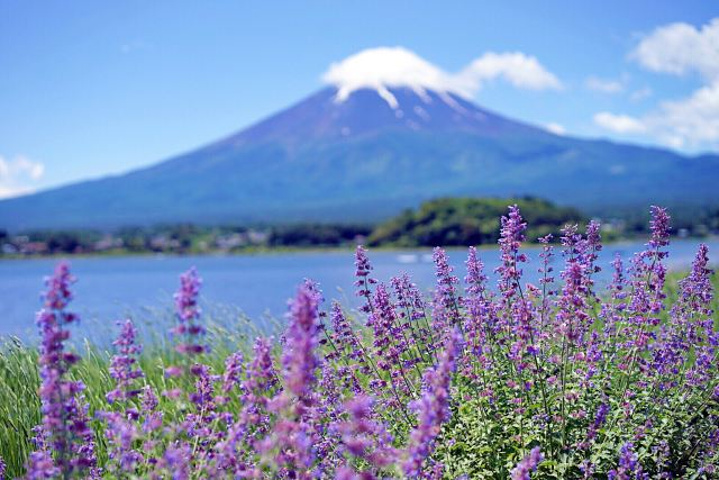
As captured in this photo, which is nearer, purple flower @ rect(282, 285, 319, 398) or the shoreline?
purple flower @ rect(282, 285, 319, 398)

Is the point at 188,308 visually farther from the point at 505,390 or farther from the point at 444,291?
the point at 505,390

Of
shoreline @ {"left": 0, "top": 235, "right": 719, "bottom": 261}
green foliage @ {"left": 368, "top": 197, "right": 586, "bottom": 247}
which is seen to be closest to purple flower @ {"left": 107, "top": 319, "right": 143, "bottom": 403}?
green foliage @ {"left": 368, "top": 197, "right": 586, "bottom": 247}

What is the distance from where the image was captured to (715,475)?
5.62 metres

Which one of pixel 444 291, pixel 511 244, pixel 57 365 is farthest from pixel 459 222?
pixel 57 365

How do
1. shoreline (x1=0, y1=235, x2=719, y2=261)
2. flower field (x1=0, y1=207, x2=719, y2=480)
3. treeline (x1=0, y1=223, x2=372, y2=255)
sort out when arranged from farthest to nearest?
treeline (x1=0, y1=223, x2=372, y2=255) < shoreline (x1=0, y1=235, x2=719, y2=261) < flower field (x1=0, y1=207, x2=719, y2=480)

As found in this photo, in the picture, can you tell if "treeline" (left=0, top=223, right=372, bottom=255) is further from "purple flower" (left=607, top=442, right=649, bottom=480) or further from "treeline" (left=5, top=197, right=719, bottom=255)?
"purple flower" (left=607, top=442, right=649, bottom=480)

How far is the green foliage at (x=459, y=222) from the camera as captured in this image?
76562 mm

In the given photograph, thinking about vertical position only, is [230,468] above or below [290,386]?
below

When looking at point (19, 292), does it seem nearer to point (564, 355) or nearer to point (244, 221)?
point (564, 355)

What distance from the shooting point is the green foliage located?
7656 cm

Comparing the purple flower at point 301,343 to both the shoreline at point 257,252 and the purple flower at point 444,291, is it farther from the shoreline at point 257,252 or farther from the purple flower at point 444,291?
the shoreline at point 257,252

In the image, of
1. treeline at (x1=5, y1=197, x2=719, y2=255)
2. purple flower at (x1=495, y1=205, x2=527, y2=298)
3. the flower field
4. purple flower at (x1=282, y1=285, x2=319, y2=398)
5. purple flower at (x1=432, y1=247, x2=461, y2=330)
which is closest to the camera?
purple flower at (x1=282, y1=285, x2=319, y2=398)

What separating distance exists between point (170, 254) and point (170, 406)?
406 ft

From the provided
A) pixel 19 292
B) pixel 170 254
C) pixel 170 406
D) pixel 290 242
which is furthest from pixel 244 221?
pixel 170 406
